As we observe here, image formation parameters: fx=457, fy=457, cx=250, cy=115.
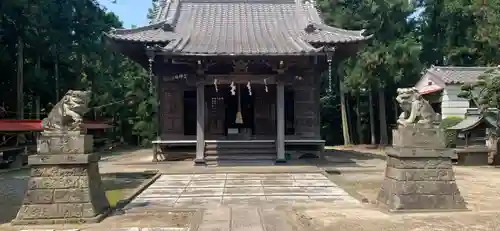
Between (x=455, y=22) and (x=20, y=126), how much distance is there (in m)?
26.9

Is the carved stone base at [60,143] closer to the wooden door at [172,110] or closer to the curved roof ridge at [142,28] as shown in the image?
the curved roof ridge at [142,28]

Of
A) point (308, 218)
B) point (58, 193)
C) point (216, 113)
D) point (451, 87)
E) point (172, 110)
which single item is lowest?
point (308, 218)

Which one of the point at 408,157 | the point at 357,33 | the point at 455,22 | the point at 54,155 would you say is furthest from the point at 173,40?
the point at 455,22

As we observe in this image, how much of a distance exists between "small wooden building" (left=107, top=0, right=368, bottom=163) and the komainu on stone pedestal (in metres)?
7.60

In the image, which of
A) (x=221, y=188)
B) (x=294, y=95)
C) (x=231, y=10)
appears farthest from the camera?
(x=231, y=10)

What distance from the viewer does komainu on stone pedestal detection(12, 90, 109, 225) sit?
7.31 meters

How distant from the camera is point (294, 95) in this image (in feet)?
59.8

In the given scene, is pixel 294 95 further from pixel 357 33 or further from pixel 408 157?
pixel 408 157

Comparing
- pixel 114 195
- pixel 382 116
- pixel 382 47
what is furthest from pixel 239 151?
pixel 382 116

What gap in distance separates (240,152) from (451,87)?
14.4 metres

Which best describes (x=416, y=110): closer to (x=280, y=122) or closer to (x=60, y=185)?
(x=60, y=185)

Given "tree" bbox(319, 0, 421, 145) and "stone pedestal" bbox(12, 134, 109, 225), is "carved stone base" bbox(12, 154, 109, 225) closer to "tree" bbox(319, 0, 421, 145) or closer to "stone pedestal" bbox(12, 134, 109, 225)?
"stone pedestal" bbox(12, 134, 109, 225)

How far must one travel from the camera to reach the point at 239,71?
16594 millimetres

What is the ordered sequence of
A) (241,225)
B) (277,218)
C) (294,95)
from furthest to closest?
(294,95) → (277,218) → (241,225)
